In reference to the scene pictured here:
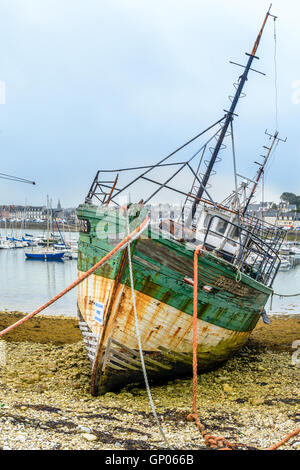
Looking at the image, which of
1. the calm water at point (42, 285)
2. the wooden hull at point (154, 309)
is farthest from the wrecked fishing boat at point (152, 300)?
the calm water at point (42, 285)

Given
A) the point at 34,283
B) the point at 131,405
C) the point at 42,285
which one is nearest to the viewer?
the point at 131,405

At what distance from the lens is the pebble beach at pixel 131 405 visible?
17.4ft

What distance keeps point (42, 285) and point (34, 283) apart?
4.66 feet

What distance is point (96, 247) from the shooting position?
816 centimetres

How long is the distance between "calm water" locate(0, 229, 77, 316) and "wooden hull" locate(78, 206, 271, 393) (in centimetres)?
1307

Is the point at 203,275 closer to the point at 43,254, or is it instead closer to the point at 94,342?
the point at 94,342

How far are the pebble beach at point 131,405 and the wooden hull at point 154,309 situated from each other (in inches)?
24.1

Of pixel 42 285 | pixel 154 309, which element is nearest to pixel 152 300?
pixel 154 309

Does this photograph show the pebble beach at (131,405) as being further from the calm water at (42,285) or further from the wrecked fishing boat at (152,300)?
the calm water at (42,285)

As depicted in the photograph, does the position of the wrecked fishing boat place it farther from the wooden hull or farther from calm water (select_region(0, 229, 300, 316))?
calm water (select_region(0, 229, 300, 316))

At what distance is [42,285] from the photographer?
3111 centimetres

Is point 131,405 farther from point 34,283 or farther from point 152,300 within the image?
point 34,283
